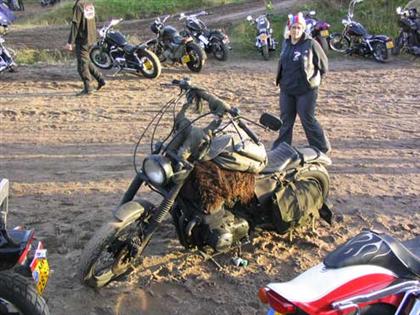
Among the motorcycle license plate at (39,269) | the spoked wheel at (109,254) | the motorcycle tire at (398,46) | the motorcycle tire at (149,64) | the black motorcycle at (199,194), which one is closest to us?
the motorcycle license plate at (39,269)

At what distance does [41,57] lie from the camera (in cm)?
1374

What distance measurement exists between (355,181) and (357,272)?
3.30m

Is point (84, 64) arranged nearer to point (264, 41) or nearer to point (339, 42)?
point (264, 41)

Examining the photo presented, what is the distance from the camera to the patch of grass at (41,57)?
43.1 ft

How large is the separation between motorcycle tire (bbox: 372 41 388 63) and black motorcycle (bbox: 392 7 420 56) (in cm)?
77

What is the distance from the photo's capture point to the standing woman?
581 cm

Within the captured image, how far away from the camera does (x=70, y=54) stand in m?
14.4

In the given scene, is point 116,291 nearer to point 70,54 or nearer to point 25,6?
point 70,54

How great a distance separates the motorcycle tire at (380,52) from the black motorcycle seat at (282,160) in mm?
9124

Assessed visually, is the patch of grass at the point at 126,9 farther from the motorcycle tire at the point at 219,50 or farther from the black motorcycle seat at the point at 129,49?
the black motorcycle seat at the point at 129,49

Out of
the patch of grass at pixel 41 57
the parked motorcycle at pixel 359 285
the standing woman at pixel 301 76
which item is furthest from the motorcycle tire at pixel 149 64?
the parked motorcycle at pixel 359 285

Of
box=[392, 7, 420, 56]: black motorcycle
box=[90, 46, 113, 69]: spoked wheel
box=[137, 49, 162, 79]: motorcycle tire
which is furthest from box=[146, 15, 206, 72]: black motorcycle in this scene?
box=[392, 7, 420, 56]: black motorcycle

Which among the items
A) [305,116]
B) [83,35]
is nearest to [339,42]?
[83,35]

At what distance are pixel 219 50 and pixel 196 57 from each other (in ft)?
5.08
